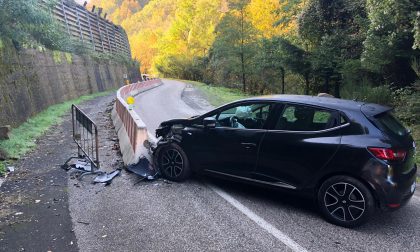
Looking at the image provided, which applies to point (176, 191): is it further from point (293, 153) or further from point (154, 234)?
point (293, 153)

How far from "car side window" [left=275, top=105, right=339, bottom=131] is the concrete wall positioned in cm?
890

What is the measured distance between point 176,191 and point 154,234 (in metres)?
1.51

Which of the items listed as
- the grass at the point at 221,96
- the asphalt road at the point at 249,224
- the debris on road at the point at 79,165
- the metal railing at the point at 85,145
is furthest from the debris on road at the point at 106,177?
the grass at the point at 221,96

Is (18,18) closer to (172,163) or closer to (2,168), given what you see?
(2,168)

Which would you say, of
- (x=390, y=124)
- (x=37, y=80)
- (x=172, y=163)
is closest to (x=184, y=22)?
(x=37, y=80)

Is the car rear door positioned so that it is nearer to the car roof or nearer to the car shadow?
the car roof

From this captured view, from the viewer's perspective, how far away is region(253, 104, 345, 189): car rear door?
4832mm

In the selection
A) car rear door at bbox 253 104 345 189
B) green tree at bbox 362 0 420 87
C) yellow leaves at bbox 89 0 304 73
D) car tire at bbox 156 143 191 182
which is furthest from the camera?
yellow leaves at bbox 89 0 304 73

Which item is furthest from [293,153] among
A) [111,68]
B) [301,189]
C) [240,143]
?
[111,68]

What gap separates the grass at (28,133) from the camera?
28.7 feet

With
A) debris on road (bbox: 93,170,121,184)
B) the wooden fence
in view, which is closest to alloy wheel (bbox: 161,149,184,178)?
debris on road (bbox: 93,170,121,184)

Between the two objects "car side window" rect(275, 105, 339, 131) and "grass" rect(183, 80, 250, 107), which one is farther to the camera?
"grass" rect(183, 80, 250, 107)

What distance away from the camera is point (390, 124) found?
485cm

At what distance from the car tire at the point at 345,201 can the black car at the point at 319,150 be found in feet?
0.04
